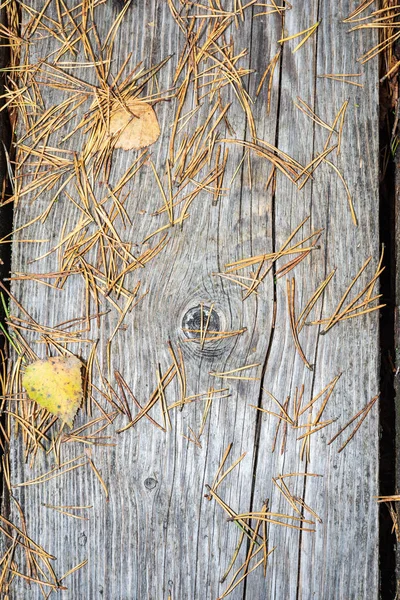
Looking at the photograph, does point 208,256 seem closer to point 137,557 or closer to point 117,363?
point 117,363

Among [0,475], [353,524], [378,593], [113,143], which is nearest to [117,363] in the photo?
[0,475]

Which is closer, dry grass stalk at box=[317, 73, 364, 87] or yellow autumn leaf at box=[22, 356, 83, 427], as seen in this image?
yellow autumn leaf at box=[22, 356, 83, 427]

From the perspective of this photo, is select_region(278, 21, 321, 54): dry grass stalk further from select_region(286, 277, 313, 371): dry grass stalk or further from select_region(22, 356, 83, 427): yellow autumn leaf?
select_region(22, 356, 83, 427): yellow autumn leaf

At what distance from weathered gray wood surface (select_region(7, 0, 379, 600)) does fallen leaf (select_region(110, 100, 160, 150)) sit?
4 centimetres

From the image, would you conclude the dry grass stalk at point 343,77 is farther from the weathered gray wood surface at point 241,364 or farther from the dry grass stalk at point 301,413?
the dry grass stalk at point 301,413

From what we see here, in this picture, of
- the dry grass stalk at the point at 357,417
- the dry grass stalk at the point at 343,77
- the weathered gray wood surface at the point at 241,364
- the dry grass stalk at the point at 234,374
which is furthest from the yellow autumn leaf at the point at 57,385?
the dry grass stalk at the point at 343,77

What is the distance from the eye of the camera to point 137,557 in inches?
71.3


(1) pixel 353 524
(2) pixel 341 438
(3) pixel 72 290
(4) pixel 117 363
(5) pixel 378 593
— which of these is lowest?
(5) pixel 378 593

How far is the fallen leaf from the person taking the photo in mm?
1882

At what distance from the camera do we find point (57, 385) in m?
1.81

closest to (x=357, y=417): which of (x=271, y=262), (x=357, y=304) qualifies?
(x=357, y=304)

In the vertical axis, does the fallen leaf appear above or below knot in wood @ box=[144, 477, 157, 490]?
above

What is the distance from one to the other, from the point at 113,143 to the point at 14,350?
823 mm

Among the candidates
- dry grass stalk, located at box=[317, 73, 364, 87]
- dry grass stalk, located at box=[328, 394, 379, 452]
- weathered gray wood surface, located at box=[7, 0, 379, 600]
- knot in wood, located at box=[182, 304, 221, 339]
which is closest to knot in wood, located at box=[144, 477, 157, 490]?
weathered gray wood surface, located at box=[7, 0, 379, 600]
